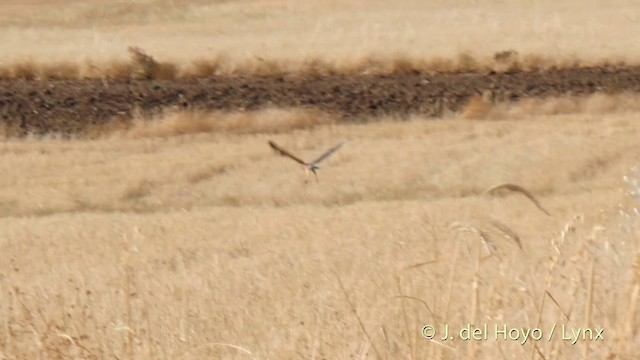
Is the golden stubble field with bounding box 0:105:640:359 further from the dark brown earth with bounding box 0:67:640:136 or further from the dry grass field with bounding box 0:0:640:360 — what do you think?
the dark brown earth with bounding box 0:67:640:136

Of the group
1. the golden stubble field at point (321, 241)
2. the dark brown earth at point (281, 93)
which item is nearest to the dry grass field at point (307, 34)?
the dark brown earth at point (281, 93)

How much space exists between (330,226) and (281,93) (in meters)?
8.37

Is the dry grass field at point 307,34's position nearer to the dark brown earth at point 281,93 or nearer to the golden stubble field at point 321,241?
the dark brown earth at point 281,93

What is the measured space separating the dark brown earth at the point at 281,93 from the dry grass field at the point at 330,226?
1.74ft

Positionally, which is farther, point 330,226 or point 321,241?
point 330,226

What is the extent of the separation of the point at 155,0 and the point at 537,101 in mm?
18258

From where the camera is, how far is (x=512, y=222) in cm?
981

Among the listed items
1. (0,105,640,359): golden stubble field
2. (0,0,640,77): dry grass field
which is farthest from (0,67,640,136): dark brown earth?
(0,0,640,77): dry grass field

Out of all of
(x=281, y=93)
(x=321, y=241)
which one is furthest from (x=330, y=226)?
(x=281, y=93)

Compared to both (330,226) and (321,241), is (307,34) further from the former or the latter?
(321,241)

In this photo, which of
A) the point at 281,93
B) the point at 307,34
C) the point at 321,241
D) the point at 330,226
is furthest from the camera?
the point at 307,34

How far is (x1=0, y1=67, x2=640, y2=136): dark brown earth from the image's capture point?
17.5 m

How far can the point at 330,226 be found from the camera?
10352mm

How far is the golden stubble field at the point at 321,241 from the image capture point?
506cm
